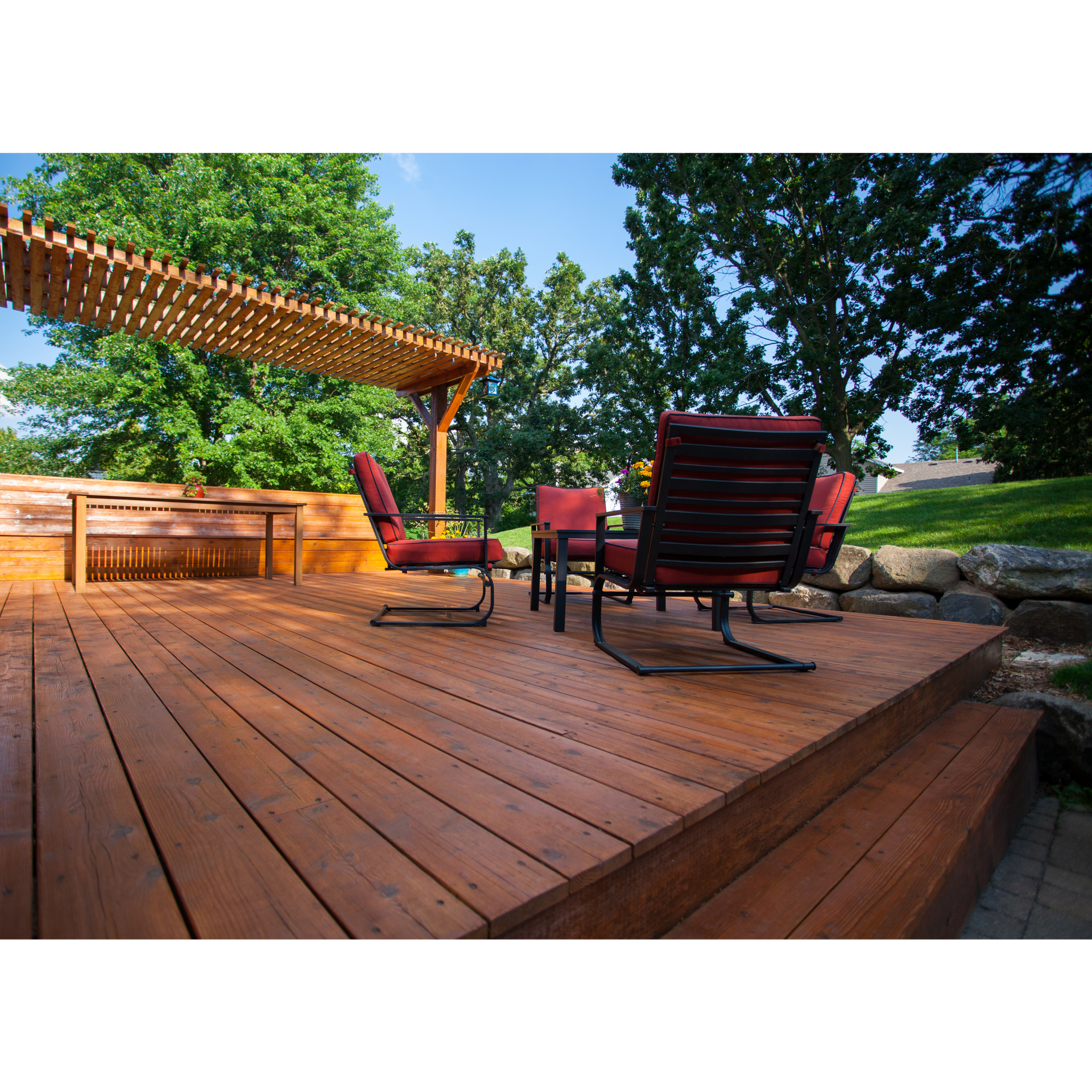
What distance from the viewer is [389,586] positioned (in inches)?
211

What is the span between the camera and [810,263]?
41.5ft

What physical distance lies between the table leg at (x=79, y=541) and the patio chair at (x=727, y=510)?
187 inches

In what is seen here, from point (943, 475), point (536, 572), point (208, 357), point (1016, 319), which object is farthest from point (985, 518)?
point (943, 475)

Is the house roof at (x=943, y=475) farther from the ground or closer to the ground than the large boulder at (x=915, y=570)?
farther from the ground

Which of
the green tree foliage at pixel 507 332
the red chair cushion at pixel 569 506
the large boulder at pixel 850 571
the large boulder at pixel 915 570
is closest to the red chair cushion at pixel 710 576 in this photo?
the red chair cushion at pixel 569 506

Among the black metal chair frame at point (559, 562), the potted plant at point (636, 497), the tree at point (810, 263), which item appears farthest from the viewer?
the tree at point (810, 263)

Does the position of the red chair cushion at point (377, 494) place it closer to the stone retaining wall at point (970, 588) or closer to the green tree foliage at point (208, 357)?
the stone retaining wall at point (970, 588)

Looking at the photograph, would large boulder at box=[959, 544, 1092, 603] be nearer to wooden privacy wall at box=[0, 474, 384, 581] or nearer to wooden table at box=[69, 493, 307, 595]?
wooden table at box=[69, 493, 307, 595]

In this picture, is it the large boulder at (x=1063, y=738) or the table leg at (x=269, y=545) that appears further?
the table leg at (x=269, y=545)

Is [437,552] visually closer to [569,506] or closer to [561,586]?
[561,586]

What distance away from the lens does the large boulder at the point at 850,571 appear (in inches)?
183

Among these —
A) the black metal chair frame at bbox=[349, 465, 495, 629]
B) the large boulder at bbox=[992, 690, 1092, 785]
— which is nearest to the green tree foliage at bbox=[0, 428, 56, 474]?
the black metal chair frame at bbox=[349, 465, 495, 629]

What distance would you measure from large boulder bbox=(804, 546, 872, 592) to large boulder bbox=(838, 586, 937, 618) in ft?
0.20

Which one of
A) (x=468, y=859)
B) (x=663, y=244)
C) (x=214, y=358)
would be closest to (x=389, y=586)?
(x=468, y=859)
